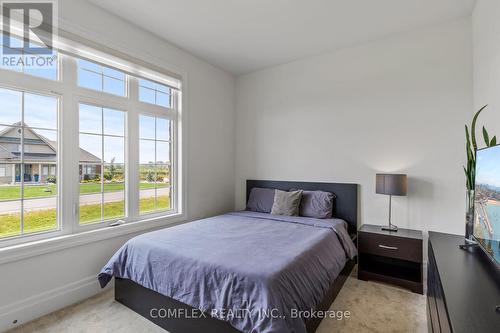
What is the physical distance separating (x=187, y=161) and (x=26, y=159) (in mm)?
1618

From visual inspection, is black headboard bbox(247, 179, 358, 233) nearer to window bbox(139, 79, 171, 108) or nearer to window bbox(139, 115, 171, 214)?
window bbox(139, 115, 171, 214)

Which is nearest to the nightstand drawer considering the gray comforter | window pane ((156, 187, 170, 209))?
the gray comforter

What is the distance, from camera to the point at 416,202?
8.88 ft

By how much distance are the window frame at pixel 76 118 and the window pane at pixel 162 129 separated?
3.7 inches

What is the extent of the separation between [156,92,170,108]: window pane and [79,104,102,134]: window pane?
73cm

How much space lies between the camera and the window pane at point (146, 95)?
2.84 m

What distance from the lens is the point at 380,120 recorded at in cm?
293

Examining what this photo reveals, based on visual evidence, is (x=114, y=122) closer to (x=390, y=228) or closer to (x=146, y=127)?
(x=146, y=127)

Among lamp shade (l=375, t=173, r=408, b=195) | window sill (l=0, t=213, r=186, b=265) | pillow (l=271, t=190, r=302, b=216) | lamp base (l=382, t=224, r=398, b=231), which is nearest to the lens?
window sill (l=0, t=213, r=186, b=265)

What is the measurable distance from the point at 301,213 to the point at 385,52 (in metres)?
2.26

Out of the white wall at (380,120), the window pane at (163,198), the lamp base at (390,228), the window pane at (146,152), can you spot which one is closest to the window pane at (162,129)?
the window pane at (146,152)

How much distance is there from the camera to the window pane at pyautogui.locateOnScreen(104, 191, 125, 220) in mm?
2547

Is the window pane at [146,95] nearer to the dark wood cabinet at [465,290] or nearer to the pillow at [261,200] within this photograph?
the pillow at [261,200]

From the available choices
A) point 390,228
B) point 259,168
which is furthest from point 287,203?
point 390,228
